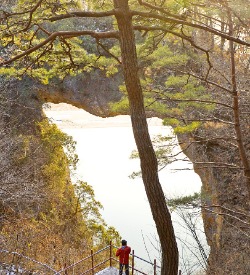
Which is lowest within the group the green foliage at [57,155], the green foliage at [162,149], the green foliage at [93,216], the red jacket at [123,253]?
the green foliage at [93,216]

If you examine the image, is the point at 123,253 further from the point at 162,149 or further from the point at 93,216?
the point at 93,216

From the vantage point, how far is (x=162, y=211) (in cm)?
583

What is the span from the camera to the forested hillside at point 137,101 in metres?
5.89

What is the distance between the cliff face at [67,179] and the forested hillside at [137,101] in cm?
5

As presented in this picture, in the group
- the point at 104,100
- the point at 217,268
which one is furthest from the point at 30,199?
the point at 217,268

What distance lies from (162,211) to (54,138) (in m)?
13.1

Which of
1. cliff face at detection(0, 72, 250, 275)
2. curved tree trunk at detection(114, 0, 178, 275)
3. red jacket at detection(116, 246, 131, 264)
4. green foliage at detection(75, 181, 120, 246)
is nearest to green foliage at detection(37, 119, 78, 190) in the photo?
cliff face at detection(0, 72, 250, 275)

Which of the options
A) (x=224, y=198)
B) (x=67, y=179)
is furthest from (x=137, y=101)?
(x=67, y=179)

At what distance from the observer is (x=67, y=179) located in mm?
18906

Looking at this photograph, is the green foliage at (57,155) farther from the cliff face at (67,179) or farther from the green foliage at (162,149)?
the green foliage at (162,149)

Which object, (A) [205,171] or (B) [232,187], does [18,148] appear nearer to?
(A) [205,171]

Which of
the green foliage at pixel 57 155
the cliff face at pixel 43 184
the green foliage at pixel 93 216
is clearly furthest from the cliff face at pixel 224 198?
the green foliage at pixel 57 155

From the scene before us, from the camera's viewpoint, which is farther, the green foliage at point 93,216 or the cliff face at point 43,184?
the green foliage at point 93,216

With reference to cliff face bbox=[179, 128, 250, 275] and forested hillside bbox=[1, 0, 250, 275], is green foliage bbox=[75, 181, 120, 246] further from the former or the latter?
cliff face bbox=[179, 128, 250, 275]
